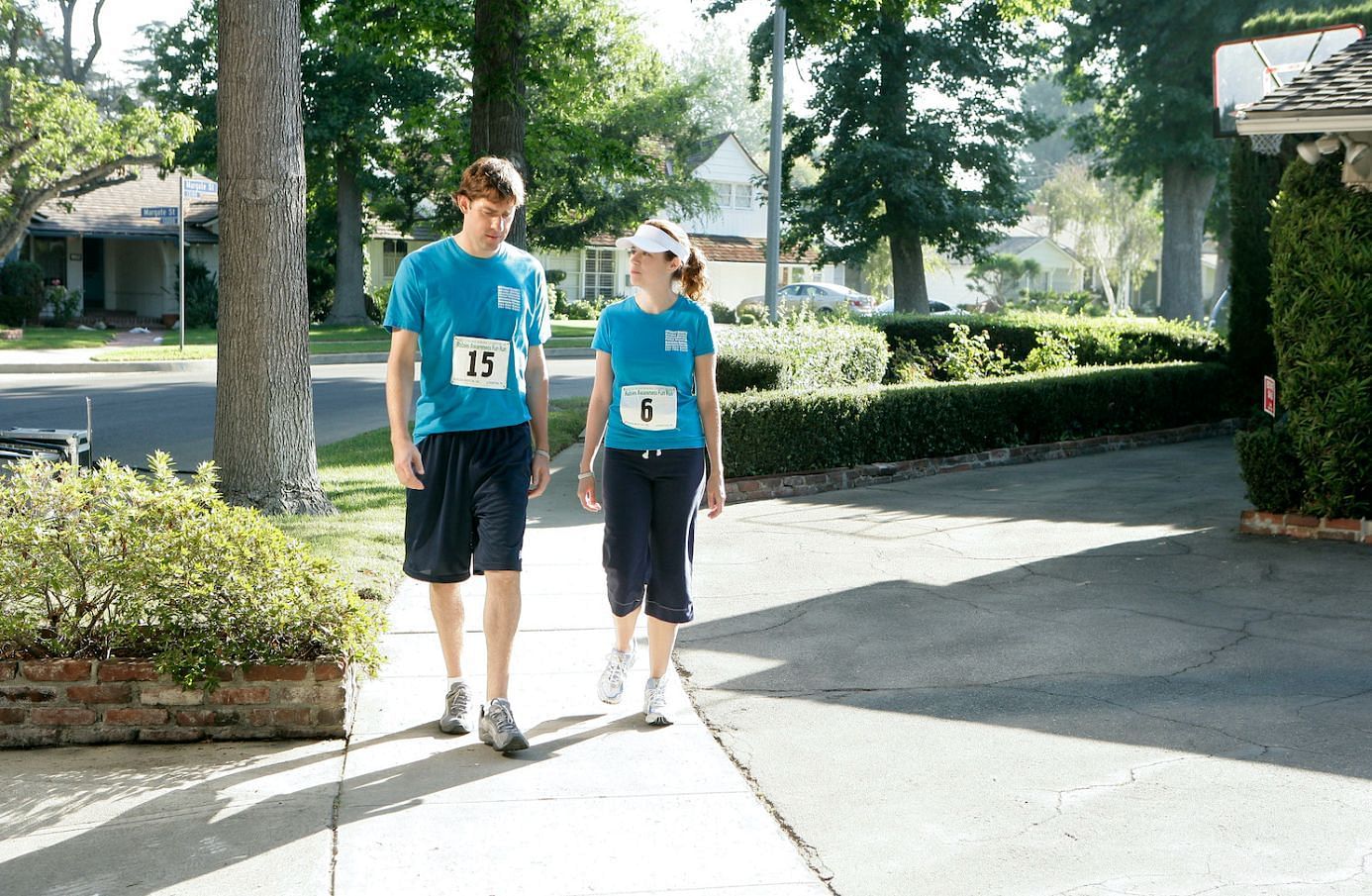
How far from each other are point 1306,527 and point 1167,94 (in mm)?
30870

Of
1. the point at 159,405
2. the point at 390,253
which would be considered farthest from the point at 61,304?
the point at 159,405

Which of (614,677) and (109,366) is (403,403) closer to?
(614,677)

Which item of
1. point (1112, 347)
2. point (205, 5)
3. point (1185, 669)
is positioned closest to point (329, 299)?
point (205, 5)

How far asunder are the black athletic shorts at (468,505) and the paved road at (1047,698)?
3.95ft

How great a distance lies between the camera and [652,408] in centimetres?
532

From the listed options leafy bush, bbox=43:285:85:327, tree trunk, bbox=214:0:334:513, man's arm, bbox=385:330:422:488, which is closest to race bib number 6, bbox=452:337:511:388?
man's arm, bbox=385:330:422:488

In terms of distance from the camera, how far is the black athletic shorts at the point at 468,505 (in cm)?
500

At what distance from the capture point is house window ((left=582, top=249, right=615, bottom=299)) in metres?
55.9

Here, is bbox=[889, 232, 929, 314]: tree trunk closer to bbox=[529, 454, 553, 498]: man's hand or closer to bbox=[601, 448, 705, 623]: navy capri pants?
bbox=[601, 448, 705, 623]: navy capri pants

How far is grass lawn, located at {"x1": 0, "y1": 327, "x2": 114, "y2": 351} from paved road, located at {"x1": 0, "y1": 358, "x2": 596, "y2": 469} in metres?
5.92

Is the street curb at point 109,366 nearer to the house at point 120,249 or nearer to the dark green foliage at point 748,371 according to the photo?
the dark green foliage at point 748,371

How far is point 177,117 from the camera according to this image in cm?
3014

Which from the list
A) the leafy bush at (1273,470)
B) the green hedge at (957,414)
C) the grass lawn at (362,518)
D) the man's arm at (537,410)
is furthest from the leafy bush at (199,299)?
the man's arm at (537,410)

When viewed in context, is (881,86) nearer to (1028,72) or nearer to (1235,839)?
(1028,72)
